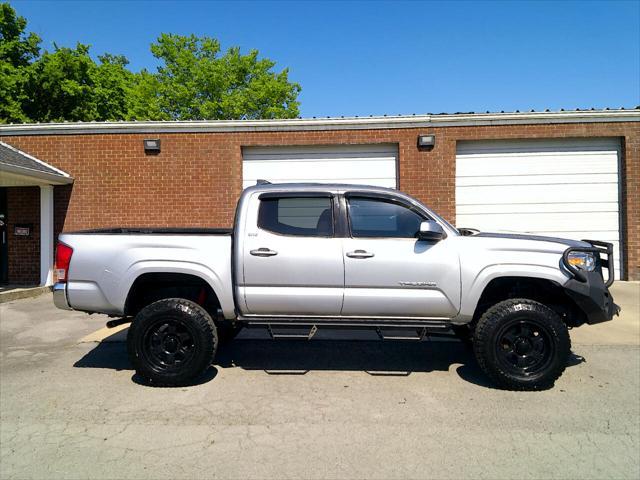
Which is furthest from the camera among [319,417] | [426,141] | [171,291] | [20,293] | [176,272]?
[426,141]

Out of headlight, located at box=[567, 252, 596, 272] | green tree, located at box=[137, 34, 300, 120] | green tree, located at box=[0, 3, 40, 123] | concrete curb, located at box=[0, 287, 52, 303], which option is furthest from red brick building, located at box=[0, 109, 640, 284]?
green tree, located at box=[137, 34, 300, 120]

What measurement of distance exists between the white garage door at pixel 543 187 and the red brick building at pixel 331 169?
0.02 metres

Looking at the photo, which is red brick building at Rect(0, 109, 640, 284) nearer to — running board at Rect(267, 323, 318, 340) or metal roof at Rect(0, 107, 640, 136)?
metal roof at Rect(0, 107, 640, 136)

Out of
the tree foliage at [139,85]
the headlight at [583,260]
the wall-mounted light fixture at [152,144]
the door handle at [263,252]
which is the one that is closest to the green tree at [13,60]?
the tree foliage at [139,85]

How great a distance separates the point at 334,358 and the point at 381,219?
1.81 metres

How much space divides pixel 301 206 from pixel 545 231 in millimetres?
7821

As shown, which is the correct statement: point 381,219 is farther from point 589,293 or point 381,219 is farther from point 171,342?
point 171,342

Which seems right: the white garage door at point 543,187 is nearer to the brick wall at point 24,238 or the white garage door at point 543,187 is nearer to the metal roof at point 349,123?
the metal roof at point 349,123

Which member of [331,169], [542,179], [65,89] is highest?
[65,89]

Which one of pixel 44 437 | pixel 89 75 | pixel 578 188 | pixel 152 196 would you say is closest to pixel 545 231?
pixel 578 188

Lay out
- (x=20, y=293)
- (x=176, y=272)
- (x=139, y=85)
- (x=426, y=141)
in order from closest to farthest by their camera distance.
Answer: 1. (x=176, y=272)
2. (x=20, y=293)
3. (x=426, y=141)
4. (x=139, y=85)

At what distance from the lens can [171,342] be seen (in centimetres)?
427

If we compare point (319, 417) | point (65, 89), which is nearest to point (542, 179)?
Result: point (319, 417)

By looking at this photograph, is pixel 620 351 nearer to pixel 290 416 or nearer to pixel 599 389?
pixel 599 389
